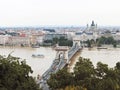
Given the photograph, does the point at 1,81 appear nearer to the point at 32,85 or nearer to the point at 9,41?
the point at 32,85

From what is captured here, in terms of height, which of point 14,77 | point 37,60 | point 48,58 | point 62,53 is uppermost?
point 14,77

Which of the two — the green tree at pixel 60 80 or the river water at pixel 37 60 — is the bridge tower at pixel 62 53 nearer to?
the river water at pixel 37 60

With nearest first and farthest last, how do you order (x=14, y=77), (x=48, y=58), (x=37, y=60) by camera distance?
(x=14, y=77) < (x=37, y=60) < (x=48, y=58)

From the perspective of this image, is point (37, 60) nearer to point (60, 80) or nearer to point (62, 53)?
point (62, 53)

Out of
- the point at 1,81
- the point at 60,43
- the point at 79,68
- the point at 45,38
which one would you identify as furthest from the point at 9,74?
the point at 45,38

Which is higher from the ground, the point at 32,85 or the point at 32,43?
the point at 32,85

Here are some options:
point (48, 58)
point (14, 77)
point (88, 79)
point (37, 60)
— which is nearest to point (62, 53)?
point (37, 60)

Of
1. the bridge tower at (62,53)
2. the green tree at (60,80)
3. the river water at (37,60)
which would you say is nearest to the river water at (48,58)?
the river water at (37,60)
